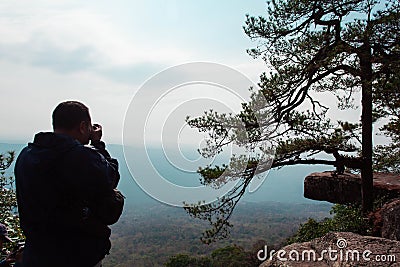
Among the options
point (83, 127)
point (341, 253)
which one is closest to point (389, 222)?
point (341, 253)

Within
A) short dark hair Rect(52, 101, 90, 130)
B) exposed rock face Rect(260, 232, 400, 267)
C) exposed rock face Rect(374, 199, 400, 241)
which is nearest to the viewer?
short dark hair Rect(52, 101, 90, 130)

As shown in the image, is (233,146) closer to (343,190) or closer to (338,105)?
(338,105)

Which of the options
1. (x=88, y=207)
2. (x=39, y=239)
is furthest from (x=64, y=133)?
(x=39, y=239)

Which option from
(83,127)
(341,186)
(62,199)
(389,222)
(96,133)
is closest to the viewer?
(62,199)

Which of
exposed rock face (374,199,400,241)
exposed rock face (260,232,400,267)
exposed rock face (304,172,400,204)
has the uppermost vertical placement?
exposed rock face (304,172,400,204)

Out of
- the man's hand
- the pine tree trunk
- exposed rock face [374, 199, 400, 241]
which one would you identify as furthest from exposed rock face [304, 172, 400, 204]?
the man's hand

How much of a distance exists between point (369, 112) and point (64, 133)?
546cm

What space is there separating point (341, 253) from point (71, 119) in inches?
121

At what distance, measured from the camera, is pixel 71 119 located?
1.61m

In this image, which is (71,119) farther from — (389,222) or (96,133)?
(389,222)

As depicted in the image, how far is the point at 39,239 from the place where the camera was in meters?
1.52

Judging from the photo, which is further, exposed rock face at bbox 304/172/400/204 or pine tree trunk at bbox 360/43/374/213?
exposed rock face at bbox 304/172/400/204

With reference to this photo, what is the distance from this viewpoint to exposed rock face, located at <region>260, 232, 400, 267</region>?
3230 mm

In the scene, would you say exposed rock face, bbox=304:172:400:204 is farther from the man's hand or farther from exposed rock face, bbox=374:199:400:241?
the man's hand
